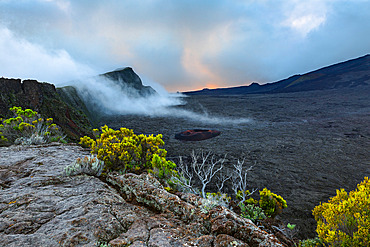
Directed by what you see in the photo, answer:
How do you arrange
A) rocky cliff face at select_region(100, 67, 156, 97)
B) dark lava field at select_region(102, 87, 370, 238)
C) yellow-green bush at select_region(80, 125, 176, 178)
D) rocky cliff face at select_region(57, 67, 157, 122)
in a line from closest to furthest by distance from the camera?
yellow-green bush at select_region(80, 125, 176, 178), dark lava field at select_region(102, 87, 370, 238), rocky cliff face at select_region(57, 67, 157, 122), rocky cliff face at select_region(100, 67, 156, 97)

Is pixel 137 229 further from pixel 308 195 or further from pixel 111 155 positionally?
pixel 308 195

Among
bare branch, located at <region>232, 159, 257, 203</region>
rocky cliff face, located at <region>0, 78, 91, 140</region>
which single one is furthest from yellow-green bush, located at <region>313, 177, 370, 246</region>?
rocky cliff face, located at <region>0, 78, 91, 140</region>

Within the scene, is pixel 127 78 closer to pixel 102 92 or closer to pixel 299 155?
pixel 102 92

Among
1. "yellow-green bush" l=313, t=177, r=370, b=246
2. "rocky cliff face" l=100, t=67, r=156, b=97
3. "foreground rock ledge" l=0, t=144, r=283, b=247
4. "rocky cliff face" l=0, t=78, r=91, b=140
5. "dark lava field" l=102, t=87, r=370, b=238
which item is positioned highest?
"rocky cliff face" l=100, t=67, r=156, b=97

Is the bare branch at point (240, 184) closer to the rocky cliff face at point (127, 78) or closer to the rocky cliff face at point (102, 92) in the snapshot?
the rocky cliff face at point (102, 92)

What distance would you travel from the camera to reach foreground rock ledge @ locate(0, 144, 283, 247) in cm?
219

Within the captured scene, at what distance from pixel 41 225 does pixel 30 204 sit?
61cm

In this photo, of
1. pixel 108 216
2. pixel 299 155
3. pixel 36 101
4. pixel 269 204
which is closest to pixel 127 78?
pixel 36 101

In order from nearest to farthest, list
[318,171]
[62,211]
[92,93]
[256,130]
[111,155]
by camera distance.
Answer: [62,211] → [111,155] → [318,171] → [256,130] → [92,93]

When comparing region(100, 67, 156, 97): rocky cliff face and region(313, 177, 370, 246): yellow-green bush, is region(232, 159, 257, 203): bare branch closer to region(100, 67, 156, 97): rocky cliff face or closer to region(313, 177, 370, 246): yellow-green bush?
region(313, 177, 370, 246): yellow-green bush

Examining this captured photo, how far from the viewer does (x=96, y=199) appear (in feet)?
9.37

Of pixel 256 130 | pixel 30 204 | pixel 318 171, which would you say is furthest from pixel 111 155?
pixel 256 130

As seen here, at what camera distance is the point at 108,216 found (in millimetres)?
2545

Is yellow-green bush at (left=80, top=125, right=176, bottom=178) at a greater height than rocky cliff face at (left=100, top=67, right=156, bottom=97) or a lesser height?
lesser
